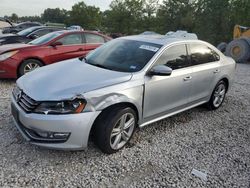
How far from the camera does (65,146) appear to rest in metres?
2.90

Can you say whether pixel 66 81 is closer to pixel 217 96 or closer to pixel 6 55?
pixel 217 96

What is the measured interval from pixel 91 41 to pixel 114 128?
471 centimetres

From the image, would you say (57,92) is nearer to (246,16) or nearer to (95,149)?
(95,149)

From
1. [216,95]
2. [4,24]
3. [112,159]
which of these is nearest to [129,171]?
[112,159]

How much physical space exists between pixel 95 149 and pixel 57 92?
95 centimetres

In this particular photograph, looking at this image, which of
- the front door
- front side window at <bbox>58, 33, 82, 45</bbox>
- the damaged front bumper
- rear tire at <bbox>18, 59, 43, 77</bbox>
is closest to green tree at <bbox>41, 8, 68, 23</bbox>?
front side window at <bbox>58, 33, 82, 45</bbox>

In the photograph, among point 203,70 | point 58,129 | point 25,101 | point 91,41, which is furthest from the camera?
point 91,41

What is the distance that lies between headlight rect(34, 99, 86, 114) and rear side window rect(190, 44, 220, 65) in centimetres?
230

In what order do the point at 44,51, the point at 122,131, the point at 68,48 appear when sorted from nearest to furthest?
the point at 122,131
the point at 44,51
the point at 68,48

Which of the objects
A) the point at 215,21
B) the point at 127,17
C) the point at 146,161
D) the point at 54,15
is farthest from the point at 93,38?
the point at 54,15

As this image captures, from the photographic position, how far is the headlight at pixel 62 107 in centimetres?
283

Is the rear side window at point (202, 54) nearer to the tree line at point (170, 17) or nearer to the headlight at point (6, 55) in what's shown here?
the headlight at point (6, 55)

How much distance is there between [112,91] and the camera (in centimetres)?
308

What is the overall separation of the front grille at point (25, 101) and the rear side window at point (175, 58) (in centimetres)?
179
